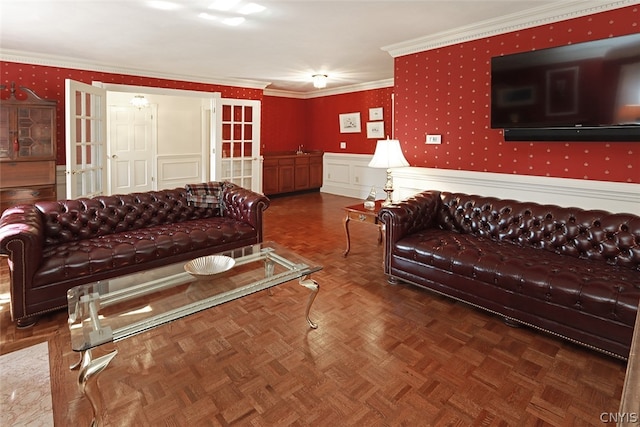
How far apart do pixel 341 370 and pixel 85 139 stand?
4.31 metres

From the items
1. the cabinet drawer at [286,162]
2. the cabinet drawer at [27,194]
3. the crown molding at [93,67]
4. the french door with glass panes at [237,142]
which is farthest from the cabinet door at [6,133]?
the cabinet drawer at [286,162]

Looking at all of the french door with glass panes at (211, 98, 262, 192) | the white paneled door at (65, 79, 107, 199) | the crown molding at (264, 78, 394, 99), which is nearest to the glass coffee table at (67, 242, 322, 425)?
the white paneled door at (65, 79, 107, 199)

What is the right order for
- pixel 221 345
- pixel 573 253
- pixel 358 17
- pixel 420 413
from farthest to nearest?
pixel 358 17 → pixel 573 253 → pixel 221 345 → pixel 420 413

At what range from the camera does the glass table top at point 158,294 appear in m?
1.85

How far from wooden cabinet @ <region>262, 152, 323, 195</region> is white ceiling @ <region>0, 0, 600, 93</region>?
2.34 m

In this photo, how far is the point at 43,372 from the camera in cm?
214

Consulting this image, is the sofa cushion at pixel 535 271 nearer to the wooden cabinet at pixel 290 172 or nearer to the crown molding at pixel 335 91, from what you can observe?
the crown molding at pixel 335 91

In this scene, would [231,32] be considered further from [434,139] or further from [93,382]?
[93,382]

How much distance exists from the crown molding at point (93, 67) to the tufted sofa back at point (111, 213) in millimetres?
2886

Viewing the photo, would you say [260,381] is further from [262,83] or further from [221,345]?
[262,83]

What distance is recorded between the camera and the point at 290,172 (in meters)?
8.23

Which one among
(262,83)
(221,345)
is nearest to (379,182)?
(262,83)

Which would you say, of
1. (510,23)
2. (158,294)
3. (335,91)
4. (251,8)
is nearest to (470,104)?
(510,23)

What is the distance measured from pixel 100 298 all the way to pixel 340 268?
2204 mm
